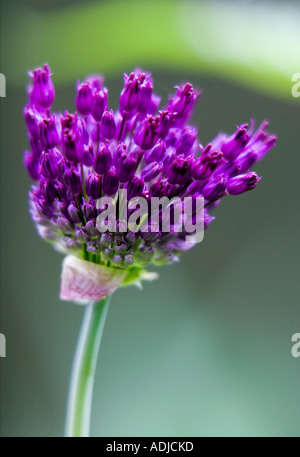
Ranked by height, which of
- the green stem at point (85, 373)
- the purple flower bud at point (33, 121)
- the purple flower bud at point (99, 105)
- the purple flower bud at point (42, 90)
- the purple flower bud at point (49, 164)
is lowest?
the green stem at point (85, 373)

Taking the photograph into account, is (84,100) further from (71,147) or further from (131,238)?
(131,238)

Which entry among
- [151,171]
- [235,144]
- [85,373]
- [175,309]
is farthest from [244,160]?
[175,309]

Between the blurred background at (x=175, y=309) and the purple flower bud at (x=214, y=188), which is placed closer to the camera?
the purple flower bud at (x=214, y=188)

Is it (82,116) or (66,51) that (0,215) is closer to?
(66,51)

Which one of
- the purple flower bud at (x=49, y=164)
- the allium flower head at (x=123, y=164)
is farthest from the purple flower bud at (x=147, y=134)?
the purple flower bud at (x=49, y=164)

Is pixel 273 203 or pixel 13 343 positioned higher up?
pixel 273 203

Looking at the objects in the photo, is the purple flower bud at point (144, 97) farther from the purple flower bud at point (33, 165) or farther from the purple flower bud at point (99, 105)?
the purple flower bud at point (33, 165)
